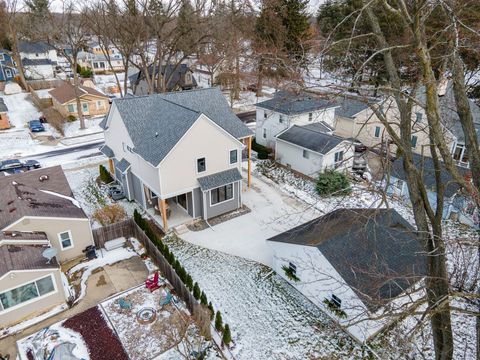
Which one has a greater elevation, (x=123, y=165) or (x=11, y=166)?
(x=123, y=165)

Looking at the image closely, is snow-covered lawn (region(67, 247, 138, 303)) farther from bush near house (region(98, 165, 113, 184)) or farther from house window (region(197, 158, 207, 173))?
bush near house (region(98, 165, 113, 184))

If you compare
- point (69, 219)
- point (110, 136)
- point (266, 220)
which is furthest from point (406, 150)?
point (110, 136)

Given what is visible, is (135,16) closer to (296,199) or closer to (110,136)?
(110,136)

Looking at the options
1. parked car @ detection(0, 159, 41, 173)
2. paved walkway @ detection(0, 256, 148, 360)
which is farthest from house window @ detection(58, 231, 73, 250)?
parked car @ detection(0, 159, 41, 173)

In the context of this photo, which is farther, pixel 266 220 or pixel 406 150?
pixel 266 220

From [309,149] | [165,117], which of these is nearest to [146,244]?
[165,117]

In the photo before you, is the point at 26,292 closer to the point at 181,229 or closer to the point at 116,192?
the point at 181,229

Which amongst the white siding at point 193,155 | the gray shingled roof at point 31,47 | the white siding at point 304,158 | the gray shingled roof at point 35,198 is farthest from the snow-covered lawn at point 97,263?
the gray shingled roof at point 31,47

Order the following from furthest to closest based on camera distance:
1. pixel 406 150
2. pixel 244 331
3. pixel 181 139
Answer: pixel 181 139 < pixel 244 331 < pixel 406 150
